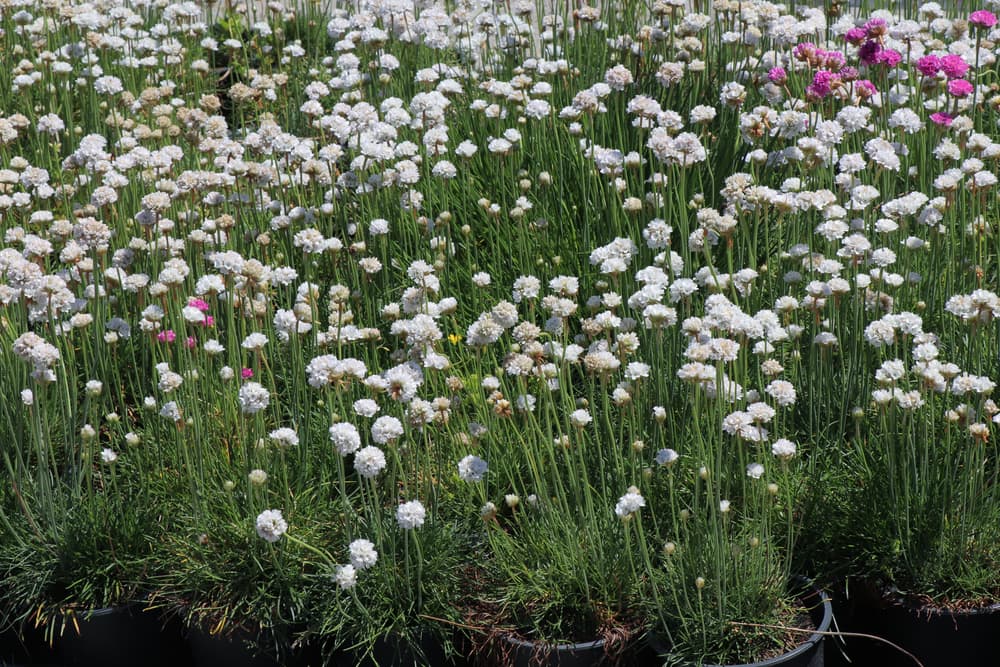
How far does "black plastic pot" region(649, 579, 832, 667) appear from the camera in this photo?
310 cm

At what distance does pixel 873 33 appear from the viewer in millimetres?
4254

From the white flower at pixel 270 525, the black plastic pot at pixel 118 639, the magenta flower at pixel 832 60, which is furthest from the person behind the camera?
the magenta flower at pixel 832 60

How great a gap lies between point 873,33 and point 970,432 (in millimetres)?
1724

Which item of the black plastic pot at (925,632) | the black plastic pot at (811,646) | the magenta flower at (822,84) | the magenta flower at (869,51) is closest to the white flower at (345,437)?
the black plastic pot at (811,646)

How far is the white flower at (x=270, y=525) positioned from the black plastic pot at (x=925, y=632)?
5.13 ft

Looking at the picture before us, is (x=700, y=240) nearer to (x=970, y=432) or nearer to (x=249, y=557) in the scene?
(x=970, y=432)

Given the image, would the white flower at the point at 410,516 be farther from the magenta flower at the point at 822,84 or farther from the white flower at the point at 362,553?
the magenta flower at the point at 822,84

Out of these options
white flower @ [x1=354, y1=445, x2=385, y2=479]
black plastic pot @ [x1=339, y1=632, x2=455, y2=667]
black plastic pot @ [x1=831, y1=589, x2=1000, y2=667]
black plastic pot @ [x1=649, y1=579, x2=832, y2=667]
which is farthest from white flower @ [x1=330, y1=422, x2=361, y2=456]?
black plastic pot @ [x1=831, y1=589, x2=1000, y2=667]

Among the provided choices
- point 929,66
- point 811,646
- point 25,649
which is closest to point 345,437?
point 811,646

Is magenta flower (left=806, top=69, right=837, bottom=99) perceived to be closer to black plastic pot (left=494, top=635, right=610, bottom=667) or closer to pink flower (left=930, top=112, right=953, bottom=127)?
pink flower (left=930, top=112, right=953, bottom=127)

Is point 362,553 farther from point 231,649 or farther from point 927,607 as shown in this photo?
point 927,607

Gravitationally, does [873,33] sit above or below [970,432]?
above

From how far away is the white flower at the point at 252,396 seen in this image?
322cm

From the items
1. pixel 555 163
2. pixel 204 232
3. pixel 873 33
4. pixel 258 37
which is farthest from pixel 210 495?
pixel 258 37
